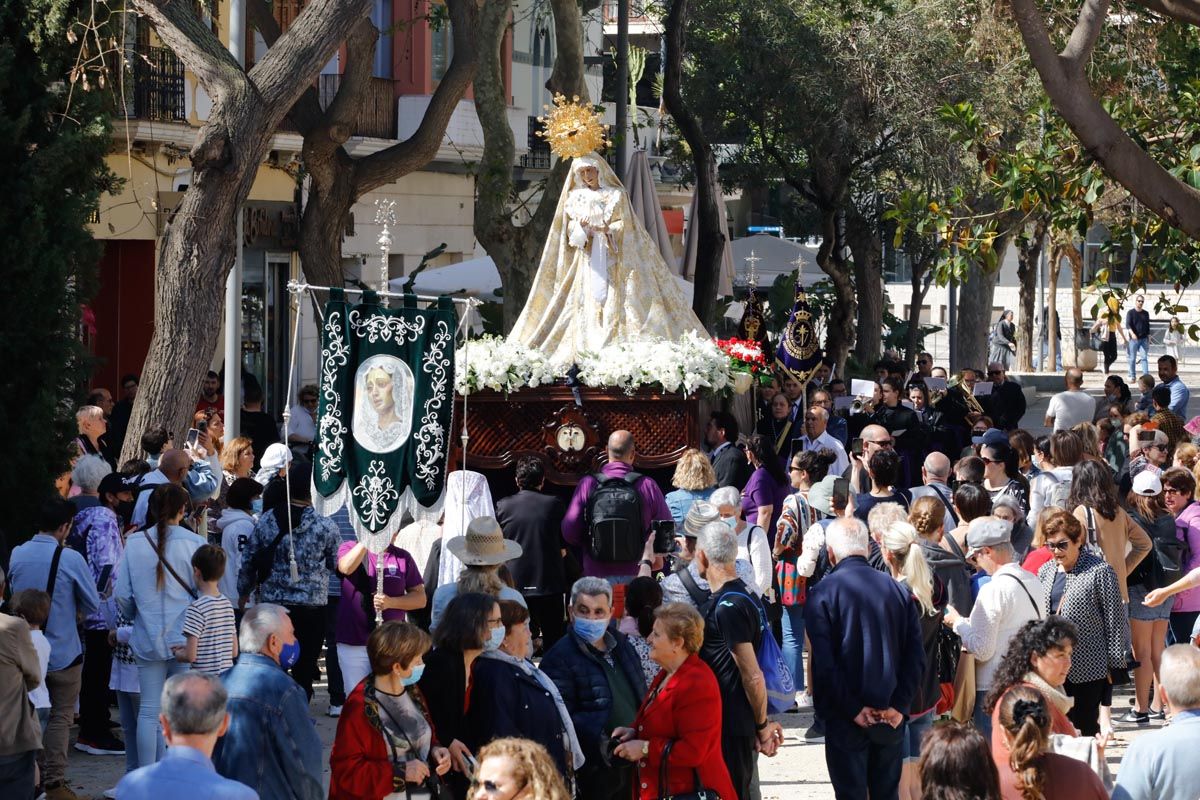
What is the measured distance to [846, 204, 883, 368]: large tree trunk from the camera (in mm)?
28391

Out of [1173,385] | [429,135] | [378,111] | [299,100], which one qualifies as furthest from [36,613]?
[378,111]

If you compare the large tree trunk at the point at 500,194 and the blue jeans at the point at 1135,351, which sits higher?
the large tree trunk at the point at 500,194

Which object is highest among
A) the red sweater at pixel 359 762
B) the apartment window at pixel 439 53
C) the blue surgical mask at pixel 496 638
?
the apartment window at pixel 439 53

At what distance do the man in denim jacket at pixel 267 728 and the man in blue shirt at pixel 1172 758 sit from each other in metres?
2.73

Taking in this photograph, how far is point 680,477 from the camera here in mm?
10688

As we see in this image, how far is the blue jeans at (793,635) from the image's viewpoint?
1067 cm

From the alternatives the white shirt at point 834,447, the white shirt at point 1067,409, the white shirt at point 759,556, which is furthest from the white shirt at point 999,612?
the white shirt at point 1067,409

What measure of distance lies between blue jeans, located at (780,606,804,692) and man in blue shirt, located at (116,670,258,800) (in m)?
5.60

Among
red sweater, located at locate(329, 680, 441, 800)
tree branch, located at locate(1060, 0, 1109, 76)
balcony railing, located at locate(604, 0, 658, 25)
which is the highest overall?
balcony railing, located at locate(604, 0, 658, 25)

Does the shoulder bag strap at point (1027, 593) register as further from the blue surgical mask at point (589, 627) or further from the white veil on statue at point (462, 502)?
the white veil on statue at point (462, 502)

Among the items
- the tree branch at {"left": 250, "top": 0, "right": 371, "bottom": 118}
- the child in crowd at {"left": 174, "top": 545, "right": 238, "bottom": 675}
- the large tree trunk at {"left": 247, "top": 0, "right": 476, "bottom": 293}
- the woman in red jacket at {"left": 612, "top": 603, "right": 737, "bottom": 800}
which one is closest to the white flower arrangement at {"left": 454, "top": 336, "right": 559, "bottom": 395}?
the tree branch at {"left": 250, "top": 0, "right": 371, "bottom": 118}

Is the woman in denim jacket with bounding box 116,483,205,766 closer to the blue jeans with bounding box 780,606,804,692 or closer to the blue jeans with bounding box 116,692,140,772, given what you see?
the blue jeans with bounding box 116,692,140,772

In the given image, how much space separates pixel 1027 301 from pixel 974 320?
3.91 meters

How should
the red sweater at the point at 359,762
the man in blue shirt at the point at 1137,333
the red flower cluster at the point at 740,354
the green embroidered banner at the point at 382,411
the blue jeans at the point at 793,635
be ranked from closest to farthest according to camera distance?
the red sweater at the point at 359,762
the green embroidered banner at the point at 382,411
the blue jeans at the point at 793,635
the red flower cluster at the point at 740,354
the man in blue shirt at the point at 1137,333
